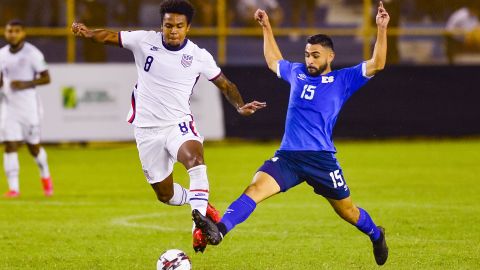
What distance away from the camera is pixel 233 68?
2466cm

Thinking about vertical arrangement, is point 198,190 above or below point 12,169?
above

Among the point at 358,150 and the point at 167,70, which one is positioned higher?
the point at 167,70

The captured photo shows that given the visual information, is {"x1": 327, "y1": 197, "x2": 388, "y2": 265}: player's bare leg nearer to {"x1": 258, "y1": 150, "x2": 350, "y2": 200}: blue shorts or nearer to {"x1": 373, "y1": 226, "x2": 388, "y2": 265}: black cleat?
{"x1": 373, "y1": 226, "x2": 388, "y2": 265}: black cleat

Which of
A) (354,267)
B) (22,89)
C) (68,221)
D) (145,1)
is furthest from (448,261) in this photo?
(145,1)

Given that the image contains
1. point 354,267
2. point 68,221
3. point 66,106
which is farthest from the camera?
point 66,106

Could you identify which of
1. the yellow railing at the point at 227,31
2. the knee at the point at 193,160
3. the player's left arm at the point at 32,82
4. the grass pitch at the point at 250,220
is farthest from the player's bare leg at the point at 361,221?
the yellow railing at the point at 227,31

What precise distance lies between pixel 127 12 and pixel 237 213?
1752 cm

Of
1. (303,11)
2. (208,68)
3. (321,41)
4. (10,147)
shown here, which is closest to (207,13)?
(303,11)

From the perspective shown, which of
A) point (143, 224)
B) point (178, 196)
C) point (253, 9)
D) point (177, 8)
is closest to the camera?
point (177, 8)

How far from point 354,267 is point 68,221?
4.58 meters

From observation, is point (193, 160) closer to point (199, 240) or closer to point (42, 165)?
point (199, 240)

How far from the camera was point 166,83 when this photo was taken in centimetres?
1025

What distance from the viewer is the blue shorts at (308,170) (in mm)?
9336

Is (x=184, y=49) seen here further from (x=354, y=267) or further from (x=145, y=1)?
(x=145, y=1)
